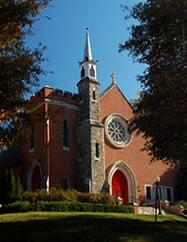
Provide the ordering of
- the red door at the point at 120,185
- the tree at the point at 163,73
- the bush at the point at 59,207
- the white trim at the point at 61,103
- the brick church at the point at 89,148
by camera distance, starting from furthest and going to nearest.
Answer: the red door at the point at 120,185 < the white trim at the point at 61,103 < the brick church at the point at 89,148 < the bush at the point at 59,207 < the tree at the point at 163,73

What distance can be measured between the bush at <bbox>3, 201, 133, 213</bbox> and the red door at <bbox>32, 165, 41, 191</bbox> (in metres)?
9.54

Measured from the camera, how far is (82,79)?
39.5 metres

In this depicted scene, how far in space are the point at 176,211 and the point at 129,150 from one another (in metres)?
8.86

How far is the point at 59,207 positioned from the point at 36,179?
10.9 m

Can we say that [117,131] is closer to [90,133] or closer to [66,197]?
[90,133]

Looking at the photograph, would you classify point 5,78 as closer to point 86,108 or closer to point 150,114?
point 150,114

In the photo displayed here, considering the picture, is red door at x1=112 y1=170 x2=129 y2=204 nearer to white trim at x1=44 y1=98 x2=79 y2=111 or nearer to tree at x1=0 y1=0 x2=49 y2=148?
white trim at x1=44 y1=98 x2=79 y2=111

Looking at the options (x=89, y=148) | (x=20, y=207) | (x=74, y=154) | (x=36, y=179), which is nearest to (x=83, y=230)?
(x=20, y=207)

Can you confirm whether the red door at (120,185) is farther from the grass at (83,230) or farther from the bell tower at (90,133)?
the grass at (83,230)

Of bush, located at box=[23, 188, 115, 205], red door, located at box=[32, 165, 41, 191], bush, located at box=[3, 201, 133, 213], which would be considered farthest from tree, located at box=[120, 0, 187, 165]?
red door, located at box=[32, 165, 41, 191]

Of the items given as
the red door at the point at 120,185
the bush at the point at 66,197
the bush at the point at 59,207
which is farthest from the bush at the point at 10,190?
the red door at the point at 120,185

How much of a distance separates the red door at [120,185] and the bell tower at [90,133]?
11.4 ft

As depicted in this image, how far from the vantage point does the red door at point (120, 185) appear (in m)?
40.6

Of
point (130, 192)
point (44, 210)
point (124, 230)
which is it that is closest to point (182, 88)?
point (124, 230)
